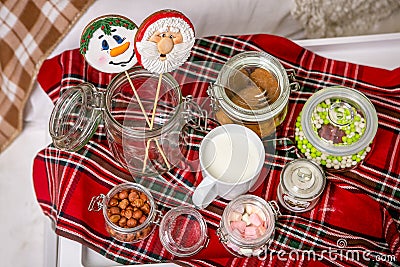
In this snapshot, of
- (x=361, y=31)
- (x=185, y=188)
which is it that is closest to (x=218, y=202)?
(x=185, y=188)

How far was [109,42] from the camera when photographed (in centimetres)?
77

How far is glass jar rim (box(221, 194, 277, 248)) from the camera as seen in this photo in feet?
2.56

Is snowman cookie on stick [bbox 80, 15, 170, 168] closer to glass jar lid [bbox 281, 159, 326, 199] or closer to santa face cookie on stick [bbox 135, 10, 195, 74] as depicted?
santa face cookie on stick [bbox 135, 10, 195, 74]

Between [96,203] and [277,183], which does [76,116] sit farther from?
[277,183]

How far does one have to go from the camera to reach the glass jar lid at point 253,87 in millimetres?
791

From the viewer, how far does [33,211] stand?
4.08 ft

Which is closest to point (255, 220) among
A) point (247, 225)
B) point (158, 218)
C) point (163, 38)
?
point (247, 225)

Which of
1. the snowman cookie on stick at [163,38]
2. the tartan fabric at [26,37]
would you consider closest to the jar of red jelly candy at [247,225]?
the snowman cookie on stick at [163,38]

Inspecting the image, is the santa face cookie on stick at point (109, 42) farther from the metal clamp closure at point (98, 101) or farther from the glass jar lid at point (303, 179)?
the glass jar lid at point (303, 179)

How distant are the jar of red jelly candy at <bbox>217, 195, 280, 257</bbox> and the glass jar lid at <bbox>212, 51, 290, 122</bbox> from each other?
0.41 feet

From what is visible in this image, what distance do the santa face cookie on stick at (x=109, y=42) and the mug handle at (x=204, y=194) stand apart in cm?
20

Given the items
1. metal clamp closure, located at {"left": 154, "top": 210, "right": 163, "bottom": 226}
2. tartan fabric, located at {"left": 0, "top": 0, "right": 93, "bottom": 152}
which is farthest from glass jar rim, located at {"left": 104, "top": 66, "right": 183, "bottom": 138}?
tartan fabric, located at {"left": 0, "top": 0, "right": 93, "bottom": 152}

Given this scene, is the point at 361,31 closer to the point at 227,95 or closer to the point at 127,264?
the point at 227,95

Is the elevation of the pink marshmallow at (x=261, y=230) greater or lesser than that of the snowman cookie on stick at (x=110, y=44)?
lesser
